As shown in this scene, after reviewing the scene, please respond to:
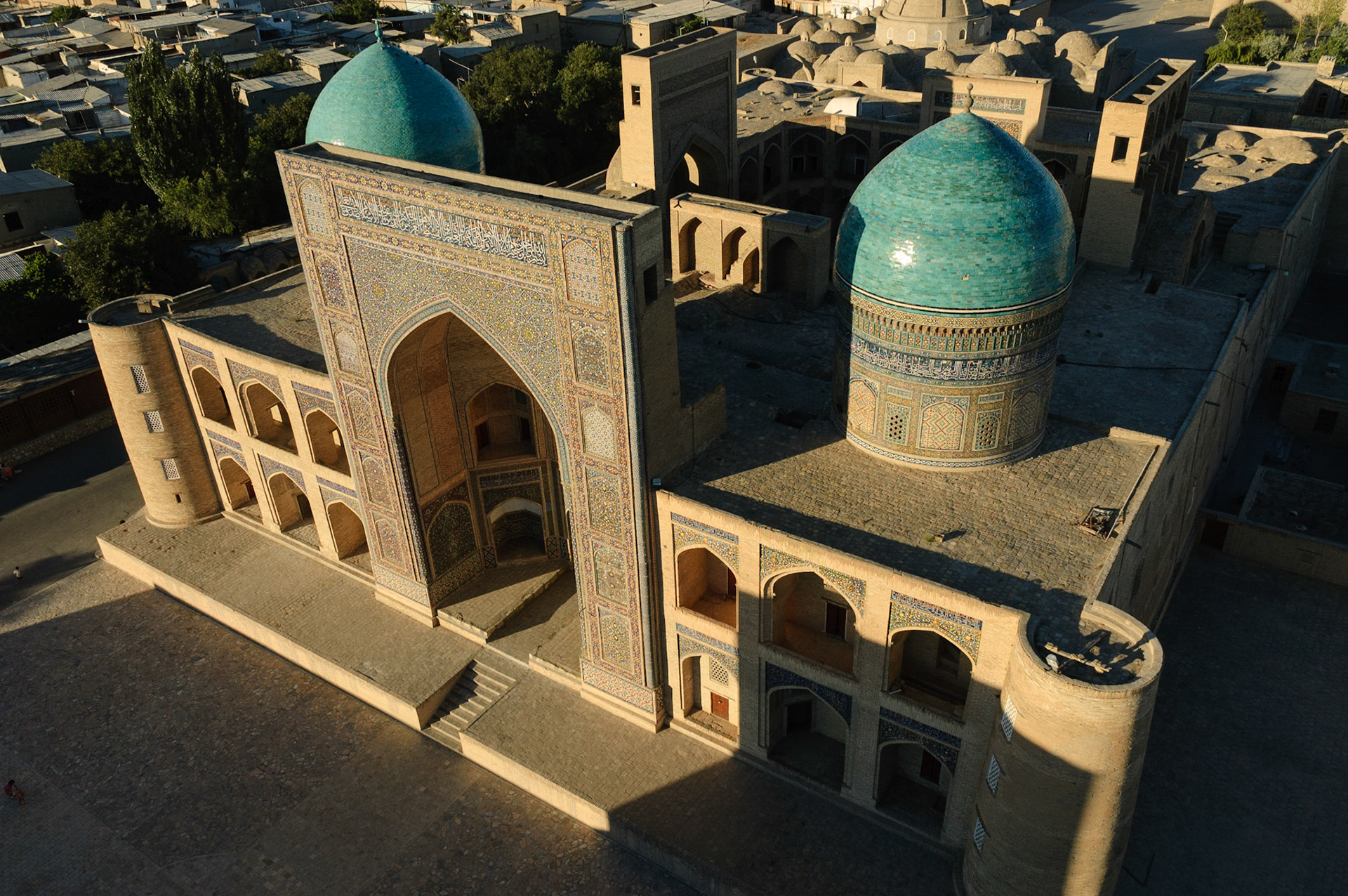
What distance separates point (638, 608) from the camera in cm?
1441

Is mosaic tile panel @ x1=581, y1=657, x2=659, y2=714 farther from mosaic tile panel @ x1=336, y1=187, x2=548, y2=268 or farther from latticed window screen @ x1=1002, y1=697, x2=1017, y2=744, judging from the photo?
mosaic tile panel @ x1=336, y1=187, x2=548, y2=268

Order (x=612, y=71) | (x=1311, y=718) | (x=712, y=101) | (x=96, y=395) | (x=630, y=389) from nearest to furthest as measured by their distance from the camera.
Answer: (x=630, y=389)
(x=1311, y=718)
(x=712, y=101)
(x=96, y=395)
(x=612, y=71)

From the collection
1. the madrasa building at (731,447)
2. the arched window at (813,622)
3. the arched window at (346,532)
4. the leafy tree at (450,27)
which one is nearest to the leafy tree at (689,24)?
the leafy tree at (450,27)

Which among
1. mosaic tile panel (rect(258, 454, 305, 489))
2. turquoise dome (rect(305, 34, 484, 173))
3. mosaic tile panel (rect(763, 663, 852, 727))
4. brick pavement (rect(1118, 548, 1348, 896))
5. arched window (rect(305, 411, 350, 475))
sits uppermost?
turquoise dome (rect(305, 34, 484, 173))

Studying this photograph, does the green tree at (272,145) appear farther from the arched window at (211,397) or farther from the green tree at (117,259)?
the arched window at (211,397)

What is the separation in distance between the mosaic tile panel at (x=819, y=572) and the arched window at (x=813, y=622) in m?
0.77

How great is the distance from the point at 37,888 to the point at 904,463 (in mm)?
13230

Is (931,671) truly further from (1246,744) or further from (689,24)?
(689,24)

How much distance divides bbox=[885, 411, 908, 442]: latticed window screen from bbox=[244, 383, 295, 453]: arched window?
10.8m

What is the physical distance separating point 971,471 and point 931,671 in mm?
2764

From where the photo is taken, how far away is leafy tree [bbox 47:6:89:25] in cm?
5584

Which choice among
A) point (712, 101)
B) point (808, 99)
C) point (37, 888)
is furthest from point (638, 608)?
point (808, 99)

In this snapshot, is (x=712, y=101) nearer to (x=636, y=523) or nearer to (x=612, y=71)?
(x=636, y=523)

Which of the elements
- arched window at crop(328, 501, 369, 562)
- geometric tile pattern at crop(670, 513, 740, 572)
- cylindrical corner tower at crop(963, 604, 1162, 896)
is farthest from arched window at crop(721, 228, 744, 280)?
cylindrical corner tower at crop(963, 604, 1162, 896)
